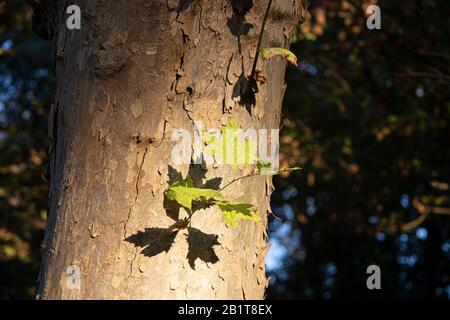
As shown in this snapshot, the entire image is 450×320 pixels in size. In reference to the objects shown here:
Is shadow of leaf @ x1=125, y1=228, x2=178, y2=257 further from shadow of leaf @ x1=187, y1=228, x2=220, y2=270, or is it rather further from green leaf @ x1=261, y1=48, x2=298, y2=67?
green leaf @ x1=261, y1=48, x2=298, y2=67

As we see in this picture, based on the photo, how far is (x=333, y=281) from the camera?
12.2m

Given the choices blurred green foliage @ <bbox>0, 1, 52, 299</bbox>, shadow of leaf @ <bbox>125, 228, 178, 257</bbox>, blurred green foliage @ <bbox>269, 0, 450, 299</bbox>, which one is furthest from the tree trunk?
blurred green foliage @ <bbox>0, 1, 52, 299</bbox>

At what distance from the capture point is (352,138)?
7.86 meters

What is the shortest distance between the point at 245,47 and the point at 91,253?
77 cm

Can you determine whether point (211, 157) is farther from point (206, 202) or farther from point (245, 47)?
point (245, 47)

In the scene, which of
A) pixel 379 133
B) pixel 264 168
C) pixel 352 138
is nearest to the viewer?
pixel 264 168

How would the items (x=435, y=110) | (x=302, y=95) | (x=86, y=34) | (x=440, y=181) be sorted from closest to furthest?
(x=86, y=34), (x=435, y=110), (x=440, y=181), (x=302, y=95)

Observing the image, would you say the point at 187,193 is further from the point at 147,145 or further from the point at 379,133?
the point at 379,133

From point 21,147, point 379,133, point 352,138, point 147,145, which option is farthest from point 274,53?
point 21,147

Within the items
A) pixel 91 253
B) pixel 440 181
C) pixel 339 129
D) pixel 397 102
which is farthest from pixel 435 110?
pixel 91 253

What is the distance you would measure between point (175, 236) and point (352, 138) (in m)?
6.33

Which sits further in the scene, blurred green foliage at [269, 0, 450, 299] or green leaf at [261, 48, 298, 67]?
blurred green foliage at [269, 0, 450, 299]

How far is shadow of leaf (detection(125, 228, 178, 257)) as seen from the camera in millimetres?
1767

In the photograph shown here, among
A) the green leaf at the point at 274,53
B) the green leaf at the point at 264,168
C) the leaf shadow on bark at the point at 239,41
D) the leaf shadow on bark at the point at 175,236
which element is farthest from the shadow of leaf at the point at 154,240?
the green leaf at the point at 274,53
